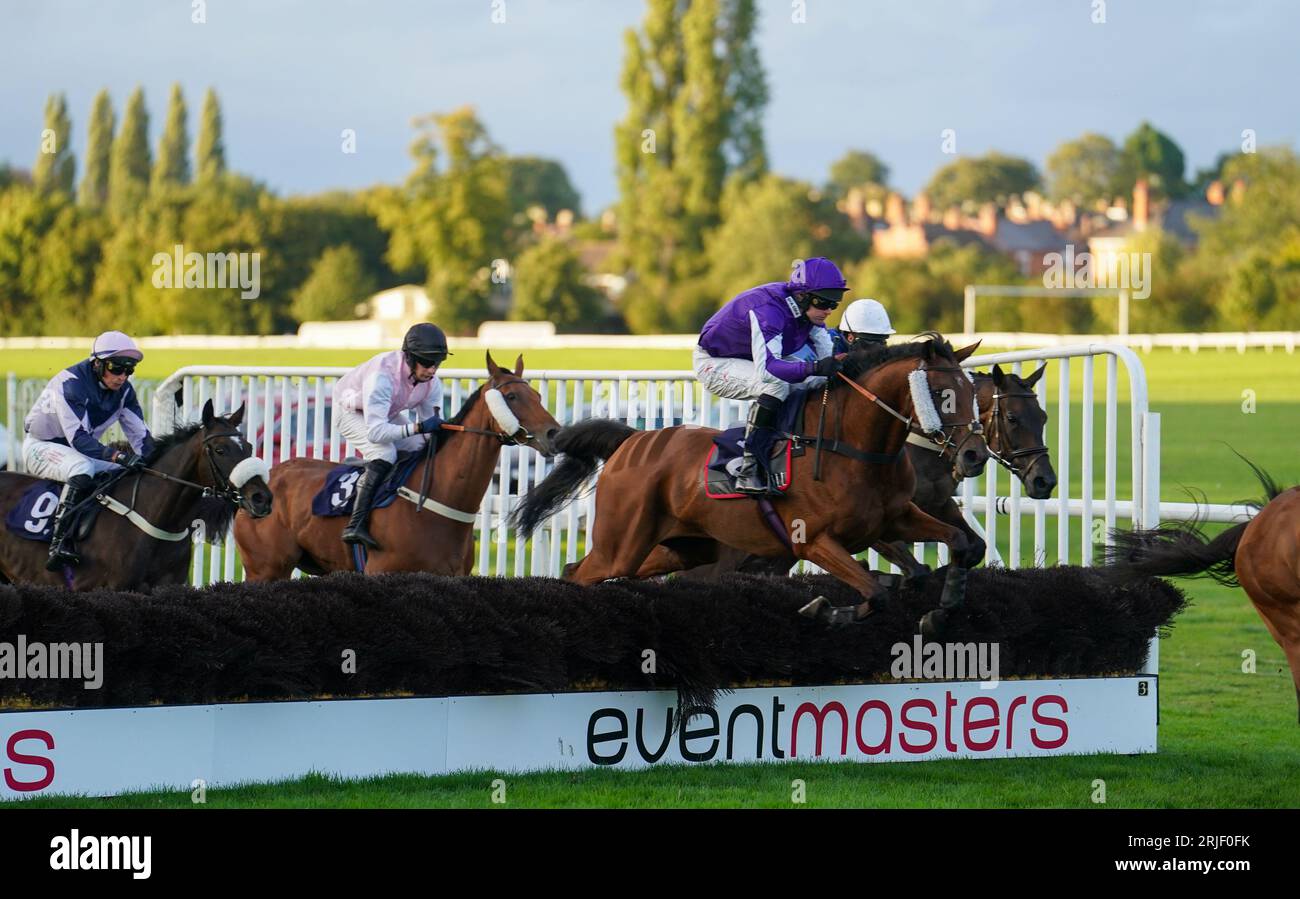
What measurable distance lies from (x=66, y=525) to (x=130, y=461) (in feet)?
1.48

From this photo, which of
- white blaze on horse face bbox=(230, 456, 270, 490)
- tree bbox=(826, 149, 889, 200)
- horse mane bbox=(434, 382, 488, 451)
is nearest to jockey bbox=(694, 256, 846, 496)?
horse mane bbox=(434, 382, 488, 451)

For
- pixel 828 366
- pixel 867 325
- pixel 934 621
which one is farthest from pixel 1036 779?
pixel 867 325

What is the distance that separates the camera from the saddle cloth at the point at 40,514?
27.2 feet

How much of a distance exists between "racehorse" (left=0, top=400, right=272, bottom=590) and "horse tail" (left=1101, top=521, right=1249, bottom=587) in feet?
13.6

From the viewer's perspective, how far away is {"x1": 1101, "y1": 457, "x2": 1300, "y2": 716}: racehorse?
668 cm

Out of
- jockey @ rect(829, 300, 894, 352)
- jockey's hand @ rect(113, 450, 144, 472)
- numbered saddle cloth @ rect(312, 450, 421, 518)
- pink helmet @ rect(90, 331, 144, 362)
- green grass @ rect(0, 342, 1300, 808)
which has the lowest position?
green grass @ rect(0, 342, 1300, 808)

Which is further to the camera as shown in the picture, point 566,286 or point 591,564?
point 566,286

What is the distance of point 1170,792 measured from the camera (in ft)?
20.7

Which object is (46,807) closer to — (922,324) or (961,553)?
(961,553)

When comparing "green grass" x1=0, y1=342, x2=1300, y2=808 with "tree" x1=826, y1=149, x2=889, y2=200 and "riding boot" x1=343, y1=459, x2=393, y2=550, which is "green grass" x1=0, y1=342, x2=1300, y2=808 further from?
"tree" x1=826, y1=149, x2=889, y2=200

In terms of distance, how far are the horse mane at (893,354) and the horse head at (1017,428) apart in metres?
0.44

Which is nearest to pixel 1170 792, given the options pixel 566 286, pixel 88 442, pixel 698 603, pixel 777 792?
pixel 777 792

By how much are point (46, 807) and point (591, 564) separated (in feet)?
10.4

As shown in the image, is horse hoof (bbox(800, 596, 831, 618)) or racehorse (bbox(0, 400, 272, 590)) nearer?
horse hoof (bbox(800, 596, 831, 618))
